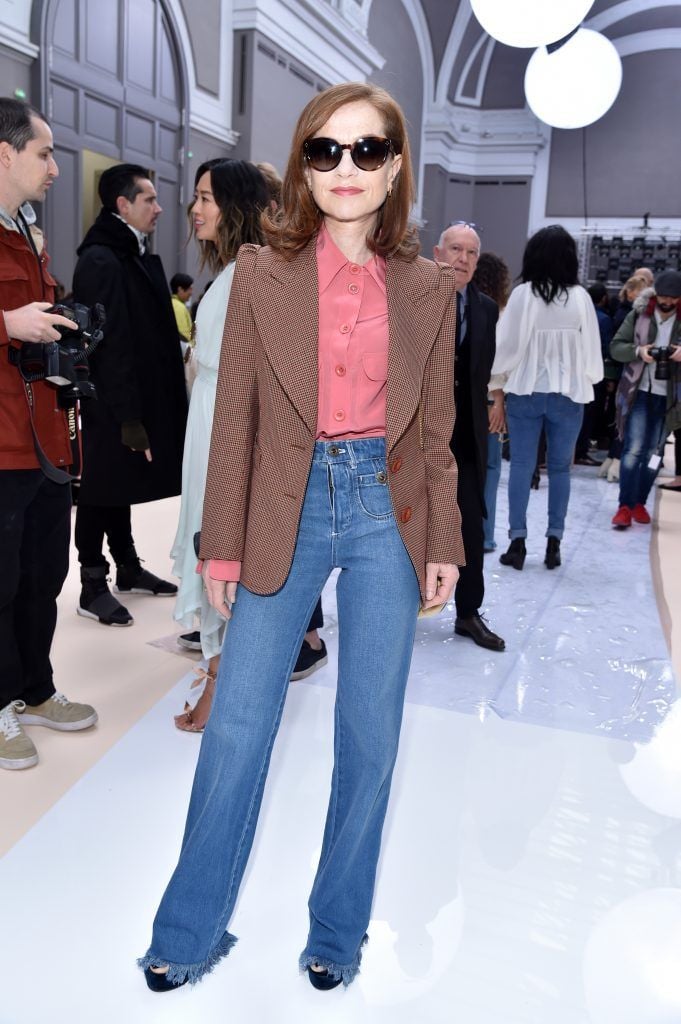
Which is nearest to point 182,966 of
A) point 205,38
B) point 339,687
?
point 339,687

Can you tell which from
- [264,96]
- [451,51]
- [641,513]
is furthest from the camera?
[451,51]

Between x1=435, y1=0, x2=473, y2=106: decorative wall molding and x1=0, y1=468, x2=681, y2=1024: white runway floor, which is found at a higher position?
x1=435, y1=0, x2=473, y2=106: decorative wall molding

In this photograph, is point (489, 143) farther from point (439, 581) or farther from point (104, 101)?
point (439, 581)

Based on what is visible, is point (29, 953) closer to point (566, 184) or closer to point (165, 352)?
point (165, 352)

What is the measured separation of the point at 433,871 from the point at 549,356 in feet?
9.71

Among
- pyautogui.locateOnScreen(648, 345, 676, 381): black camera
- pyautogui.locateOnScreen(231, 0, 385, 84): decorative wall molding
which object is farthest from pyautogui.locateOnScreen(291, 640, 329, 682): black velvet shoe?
pyautogui.locateOnScreen(231, 0, 385, 84): decorative wall molding

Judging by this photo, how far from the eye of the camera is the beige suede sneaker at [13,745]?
7.52ft

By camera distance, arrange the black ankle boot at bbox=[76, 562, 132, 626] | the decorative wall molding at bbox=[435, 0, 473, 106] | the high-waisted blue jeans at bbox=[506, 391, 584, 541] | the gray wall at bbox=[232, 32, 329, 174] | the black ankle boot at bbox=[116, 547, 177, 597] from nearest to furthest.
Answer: the black ankle boot at bbox=[76, 562, 132, 626], the black ankle boot at bbox=[116, 547, 177, 597], the high-waisted blue jeans at bbox=[506, 391, 584, 541], the gray wall at bbox=[232, 32, 329, 174], the decorative wall molding at bbox=[435, 0, 473, 106]

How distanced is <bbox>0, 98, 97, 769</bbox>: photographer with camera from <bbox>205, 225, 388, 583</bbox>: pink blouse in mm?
972

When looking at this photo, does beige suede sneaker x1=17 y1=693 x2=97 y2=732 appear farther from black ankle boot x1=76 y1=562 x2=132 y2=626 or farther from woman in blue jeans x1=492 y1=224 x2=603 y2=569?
woman in blue jeans x1=492 y1=224 x2=603 y2=569

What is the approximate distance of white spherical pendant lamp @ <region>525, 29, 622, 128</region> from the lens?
909 centimetres

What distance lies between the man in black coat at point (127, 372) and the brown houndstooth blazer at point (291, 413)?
5.68 feet

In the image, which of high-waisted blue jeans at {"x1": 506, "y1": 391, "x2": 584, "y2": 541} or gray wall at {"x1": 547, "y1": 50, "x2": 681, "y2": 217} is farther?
gray wall at {"x1": 547, "y1": 50, "x2": 681, "y2": 217}

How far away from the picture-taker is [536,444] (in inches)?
181
